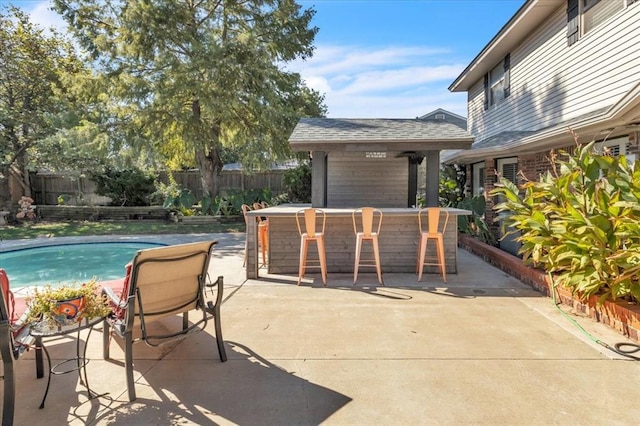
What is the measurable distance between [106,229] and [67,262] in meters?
4.20

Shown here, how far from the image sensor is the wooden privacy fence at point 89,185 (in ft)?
56.9

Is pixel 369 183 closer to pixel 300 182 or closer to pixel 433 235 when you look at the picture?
pixel 433 235

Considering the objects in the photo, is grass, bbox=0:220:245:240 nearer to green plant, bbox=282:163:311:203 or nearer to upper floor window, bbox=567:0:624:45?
green plant, bbox=282:163:311:203

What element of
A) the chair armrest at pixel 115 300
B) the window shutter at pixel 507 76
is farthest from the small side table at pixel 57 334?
the window shutter at pixel 507 76

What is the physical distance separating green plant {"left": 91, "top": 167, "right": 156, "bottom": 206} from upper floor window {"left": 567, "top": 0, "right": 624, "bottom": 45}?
51.6 ft

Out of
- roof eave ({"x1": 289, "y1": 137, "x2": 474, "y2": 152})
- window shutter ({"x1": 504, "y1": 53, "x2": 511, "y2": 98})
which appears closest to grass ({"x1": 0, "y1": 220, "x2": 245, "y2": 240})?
roof eave ({"x1": 289, "y1": 137, "x2": 474, "y2": 152})

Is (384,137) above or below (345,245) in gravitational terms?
above

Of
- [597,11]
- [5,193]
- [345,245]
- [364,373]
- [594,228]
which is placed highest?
[597,11]

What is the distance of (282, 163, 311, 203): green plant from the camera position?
15547 millimetres

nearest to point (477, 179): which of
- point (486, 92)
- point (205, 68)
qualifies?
point (486, 92)

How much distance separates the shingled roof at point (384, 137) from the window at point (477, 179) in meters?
3.81

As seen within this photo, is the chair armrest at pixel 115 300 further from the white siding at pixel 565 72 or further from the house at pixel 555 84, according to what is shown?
the white siding at pixel 565 72

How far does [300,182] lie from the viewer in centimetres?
1554

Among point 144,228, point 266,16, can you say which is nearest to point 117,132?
point 144,228
